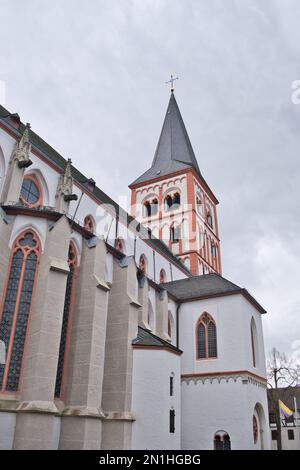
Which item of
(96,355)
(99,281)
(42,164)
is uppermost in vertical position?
(42,164)

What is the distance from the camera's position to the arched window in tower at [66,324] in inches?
524

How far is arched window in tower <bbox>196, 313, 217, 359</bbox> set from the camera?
Result: 69.3ft

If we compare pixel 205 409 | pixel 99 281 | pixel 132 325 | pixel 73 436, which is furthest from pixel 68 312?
pixel 205 409

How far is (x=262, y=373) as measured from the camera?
21938 millimetres

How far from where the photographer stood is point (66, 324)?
46.6 ft

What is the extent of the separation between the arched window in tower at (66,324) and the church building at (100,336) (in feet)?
0.13

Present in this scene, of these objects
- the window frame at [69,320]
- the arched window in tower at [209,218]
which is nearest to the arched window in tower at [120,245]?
the window frame at [69,320]

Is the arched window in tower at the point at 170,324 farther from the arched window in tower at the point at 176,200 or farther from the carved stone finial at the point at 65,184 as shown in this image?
the arched window in tower at the point at 176,200

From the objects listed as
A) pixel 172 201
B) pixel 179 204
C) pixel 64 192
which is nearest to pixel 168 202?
pixel 172 201
